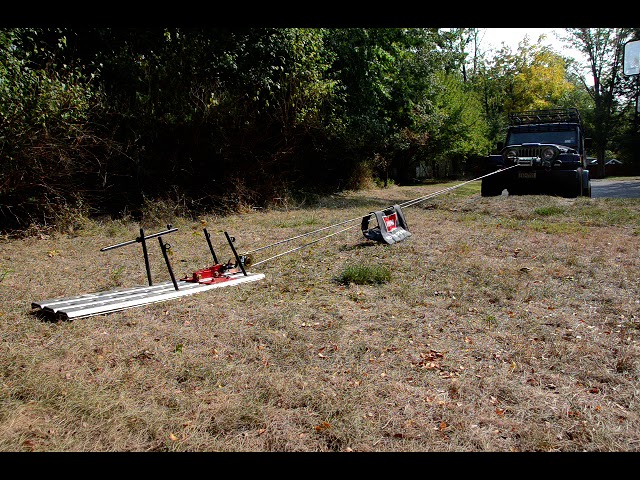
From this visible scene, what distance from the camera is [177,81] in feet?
38.2

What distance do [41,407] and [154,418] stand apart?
73cm

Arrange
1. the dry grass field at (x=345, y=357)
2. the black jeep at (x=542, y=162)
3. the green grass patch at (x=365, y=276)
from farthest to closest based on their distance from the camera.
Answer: the black jeep at (x=542, y=162) < the green grass patch at (x=365, y=276) < the dry grass field at (x=345, y=357)

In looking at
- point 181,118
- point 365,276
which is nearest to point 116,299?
point 365,276

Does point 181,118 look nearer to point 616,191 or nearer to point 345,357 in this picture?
point 345,357

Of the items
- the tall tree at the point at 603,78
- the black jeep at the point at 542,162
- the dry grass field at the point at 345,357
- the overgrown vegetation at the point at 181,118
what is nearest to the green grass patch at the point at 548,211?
the black jeep at the point at 542,162

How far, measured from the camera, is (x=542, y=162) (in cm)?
1239

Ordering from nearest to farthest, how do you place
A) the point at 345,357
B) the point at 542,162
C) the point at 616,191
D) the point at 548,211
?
1. the point at 345,357
2. the point at 548,211
3. the point at 542,162
4. the point at 616,191

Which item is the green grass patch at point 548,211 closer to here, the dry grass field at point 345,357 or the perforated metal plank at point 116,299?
the dry grass field at point 345,357

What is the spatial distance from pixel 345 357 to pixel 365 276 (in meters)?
2.22

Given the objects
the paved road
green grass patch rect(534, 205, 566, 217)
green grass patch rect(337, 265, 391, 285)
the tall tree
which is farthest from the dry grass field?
the tall tree

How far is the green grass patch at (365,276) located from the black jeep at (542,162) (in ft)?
27.4

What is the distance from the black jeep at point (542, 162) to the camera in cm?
1238
